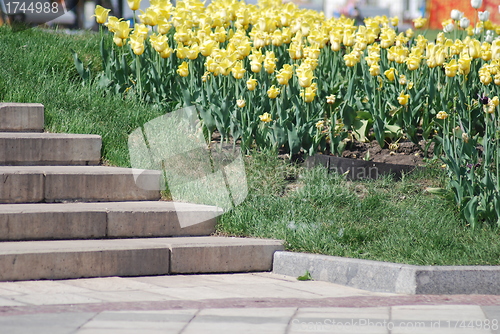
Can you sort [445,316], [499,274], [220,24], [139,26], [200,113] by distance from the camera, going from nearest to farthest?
[445,316]
[499,274]
[200,113]
[139,26]
[220,24]

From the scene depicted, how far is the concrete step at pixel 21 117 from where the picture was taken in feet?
19.0

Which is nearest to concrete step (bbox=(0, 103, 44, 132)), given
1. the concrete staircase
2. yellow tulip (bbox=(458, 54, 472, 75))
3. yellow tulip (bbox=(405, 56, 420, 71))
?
the concrete staircase

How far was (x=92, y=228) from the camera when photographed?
468 cm

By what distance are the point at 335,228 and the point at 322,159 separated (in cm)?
97

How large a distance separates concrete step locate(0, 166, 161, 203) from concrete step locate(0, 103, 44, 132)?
A: 728 millimetres

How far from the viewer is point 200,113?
5973 millimetres

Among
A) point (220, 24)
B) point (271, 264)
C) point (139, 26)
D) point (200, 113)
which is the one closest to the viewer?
point (271, 264)

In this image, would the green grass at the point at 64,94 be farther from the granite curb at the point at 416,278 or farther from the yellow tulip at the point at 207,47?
the granite curb at the point at 416,278

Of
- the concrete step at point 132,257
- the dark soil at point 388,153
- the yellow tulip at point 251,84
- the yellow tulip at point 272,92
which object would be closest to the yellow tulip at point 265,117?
the yellow tulip at point 272,92

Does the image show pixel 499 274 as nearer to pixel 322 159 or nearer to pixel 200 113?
pixel 322 159

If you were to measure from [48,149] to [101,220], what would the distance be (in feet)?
3.51

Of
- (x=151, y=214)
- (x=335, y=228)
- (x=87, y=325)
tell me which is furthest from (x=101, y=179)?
(x=87, y=325)

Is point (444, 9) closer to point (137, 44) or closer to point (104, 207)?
point (137, 44)

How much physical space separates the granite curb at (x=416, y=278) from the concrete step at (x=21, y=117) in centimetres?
283
